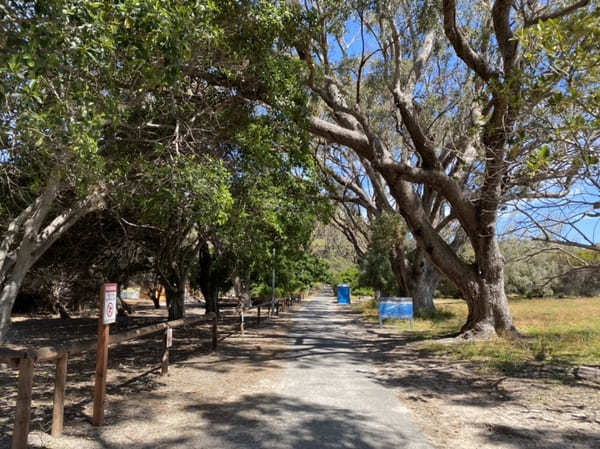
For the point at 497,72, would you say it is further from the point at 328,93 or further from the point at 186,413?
the point at 186,413

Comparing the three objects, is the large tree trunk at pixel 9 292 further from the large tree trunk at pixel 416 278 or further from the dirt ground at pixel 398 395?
the large tree trunk at pixel 416 278

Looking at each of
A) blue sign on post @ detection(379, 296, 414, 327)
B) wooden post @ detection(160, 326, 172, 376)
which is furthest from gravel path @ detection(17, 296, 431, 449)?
blue sign on post @ detection(379, 296, 414, 327)

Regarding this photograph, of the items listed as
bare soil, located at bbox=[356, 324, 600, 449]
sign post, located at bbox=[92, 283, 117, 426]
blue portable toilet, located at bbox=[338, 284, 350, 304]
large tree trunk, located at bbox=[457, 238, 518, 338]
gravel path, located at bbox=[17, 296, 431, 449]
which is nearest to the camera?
gravel path, located at bbox=[17, 296, 431, 449]

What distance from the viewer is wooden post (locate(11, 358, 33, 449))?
12.6 feet

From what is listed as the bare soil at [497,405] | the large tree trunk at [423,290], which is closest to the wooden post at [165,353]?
the bare soil at [497,405]

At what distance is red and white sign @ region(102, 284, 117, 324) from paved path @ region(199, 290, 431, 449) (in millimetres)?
1731

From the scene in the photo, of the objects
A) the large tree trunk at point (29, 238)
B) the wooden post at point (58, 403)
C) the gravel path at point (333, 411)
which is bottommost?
the gravel path at point (333, 411)

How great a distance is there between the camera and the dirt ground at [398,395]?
187 inches

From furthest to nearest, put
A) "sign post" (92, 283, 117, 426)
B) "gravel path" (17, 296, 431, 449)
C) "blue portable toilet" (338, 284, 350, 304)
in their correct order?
"blue portable toilet" (338, 284, 350, 304) < "sign post" (92, 283, 117, 426) < "gravel path" (17, 296, 431, 449)

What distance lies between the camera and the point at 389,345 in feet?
42.2

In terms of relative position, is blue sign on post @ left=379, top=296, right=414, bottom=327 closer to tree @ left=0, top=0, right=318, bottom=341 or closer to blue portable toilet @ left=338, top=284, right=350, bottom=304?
tree @ left=0, top=0, right=318, bottom=341

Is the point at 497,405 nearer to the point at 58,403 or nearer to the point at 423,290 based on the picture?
the point at 58,403

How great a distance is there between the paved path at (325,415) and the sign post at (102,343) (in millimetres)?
1380

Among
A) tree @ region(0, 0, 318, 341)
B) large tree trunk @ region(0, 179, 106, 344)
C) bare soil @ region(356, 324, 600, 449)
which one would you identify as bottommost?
bare soil @ region(356, 324, 600, 449)
